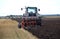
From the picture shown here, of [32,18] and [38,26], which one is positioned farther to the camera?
[38,26]

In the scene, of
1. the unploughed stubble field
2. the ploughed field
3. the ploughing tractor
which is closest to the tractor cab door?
the ploughing tractor

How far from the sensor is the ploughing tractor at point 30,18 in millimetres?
27000

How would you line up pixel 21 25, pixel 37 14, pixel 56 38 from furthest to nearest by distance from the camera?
pixel 37 14 < pixel 21 25 < pixel 56 38

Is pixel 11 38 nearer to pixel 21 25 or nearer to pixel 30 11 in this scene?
pixel 21 25

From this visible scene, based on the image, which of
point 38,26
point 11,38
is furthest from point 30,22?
point 11,38

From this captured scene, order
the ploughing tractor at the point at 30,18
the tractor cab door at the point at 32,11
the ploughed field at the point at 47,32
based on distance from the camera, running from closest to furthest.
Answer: the ploughed field at the point at 47,32 < the ploughing tractor at the point at 30,18 < the tractor cab door at the point at 32,11

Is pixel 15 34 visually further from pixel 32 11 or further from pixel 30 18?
pixel 32 11

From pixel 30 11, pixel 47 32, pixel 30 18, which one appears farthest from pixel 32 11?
pixel 47 32

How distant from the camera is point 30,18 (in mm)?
27266

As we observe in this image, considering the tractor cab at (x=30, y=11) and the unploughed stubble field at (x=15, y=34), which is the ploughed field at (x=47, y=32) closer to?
the unploughed stubble field at (x=15, y=34)

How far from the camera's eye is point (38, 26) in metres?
30.4

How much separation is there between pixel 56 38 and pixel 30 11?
38.8ft

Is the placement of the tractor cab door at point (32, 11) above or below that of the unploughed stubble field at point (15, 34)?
above

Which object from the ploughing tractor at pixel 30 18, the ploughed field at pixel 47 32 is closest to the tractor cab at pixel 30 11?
the ploughing tractor at pixel 30 18
